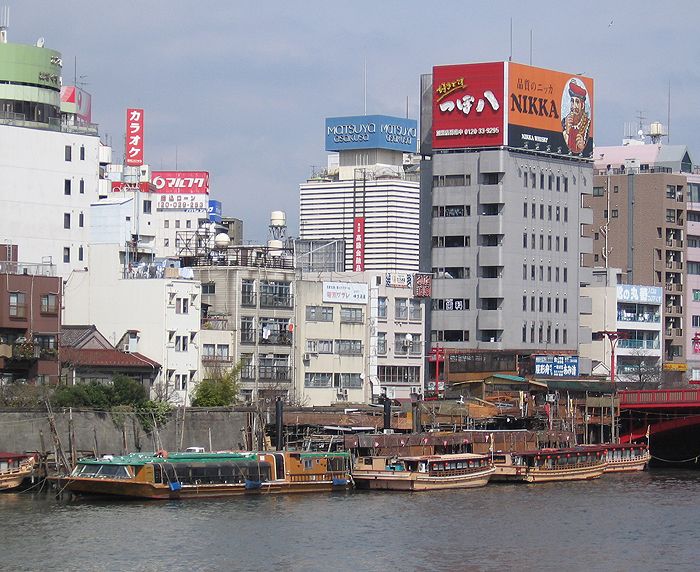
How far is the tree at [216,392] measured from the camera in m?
142

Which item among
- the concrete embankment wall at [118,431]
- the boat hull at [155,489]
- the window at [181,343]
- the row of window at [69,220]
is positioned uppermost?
the row of window at [69,220]

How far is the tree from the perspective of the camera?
14225 centimetres

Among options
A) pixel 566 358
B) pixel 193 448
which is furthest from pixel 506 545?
pixel 566 358

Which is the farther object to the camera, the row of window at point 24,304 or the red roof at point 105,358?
the red roof at point 105,358

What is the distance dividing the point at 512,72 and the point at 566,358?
3302cm

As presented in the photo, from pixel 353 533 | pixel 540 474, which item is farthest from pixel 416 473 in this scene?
pixel 353 533

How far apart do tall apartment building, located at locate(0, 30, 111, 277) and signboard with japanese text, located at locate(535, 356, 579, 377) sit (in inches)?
2144

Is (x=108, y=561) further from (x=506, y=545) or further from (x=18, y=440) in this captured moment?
(x=18, y=440)

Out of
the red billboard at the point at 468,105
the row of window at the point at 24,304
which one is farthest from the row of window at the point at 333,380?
the red billboard at the point at 468,105

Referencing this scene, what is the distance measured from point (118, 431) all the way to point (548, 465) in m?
36.5

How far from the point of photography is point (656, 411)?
577ft

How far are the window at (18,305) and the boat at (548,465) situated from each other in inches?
1561

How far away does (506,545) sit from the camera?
3932 inches

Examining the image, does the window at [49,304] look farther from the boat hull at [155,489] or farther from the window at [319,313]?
the window at [319,313]
